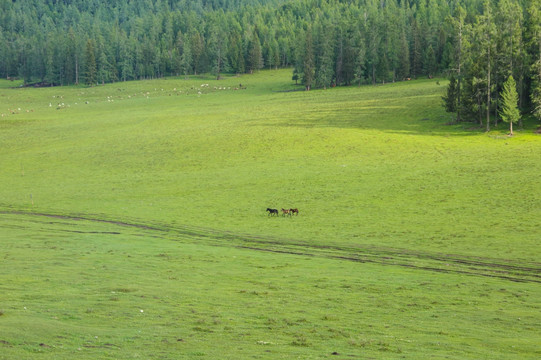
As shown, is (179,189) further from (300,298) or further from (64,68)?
(64,68)

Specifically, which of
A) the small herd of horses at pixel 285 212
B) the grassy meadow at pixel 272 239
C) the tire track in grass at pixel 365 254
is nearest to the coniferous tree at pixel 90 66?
the grassy meadow at pixel 272 239

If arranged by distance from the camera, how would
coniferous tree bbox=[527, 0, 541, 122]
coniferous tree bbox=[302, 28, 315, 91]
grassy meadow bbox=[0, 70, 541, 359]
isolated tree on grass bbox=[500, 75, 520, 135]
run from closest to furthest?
grassy meadow bbox=[0, 70, 541, 359], isolated tree on grass bbox=[500, 75, 520, 135], coniferous tree bbox=[527, 0, 541, 122], coniferous tree bbox=[302, 28, 315, 91]

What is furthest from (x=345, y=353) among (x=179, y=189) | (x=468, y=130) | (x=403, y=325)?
(x=468, y=130)

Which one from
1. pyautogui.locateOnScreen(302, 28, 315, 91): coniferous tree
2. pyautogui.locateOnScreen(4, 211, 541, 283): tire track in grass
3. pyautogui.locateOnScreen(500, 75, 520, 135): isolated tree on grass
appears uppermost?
pyautogui.locateOnScreen(302, 28, 315, 91): coniferous tree

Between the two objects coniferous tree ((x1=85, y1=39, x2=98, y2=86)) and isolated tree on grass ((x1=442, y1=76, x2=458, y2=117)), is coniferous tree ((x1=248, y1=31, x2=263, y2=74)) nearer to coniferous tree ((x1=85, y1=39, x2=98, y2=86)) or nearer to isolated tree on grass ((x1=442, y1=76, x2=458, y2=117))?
coniferous tree ((x1=85, y1=39, x2=98, y2=86))

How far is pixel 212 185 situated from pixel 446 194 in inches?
798

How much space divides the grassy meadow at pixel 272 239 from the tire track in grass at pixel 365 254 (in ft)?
0.54

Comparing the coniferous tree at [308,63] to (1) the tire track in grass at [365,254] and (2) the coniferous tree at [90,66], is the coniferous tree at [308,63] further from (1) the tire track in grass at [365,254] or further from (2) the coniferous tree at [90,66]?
(1) the tire track in grass at [365,254]

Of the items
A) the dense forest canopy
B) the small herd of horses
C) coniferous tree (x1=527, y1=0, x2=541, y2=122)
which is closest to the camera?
the small herd of horses

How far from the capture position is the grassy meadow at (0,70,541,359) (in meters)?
16.5

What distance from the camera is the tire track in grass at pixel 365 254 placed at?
86.0ft

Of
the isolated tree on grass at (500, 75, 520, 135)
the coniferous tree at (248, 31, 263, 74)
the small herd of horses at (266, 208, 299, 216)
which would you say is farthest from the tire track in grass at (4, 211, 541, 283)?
Answer: the coniferous tree at (248, 31, 263, 74)

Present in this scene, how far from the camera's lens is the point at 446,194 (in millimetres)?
45000

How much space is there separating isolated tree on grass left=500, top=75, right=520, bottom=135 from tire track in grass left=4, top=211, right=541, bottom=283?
155 feet
